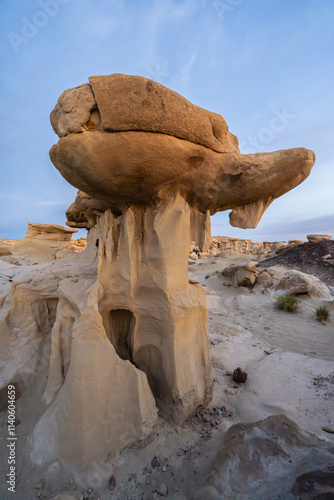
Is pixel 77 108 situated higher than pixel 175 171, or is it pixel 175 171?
pixel 77 108

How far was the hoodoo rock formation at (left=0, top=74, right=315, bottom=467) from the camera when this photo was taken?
170 cm

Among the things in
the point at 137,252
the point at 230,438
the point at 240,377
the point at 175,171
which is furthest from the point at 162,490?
the point at 175,171

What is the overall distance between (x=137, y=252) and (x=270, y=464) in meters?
2.20

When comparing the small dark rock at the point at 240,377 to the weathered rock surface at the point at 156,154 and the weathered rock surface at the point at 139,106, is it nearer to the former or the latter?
the weathered rock surface at the point at 156,154

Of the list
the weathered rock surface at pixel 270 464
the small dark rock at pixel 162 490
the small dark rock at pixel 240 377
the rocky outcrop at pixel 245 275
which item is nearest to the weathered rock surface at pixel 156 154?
the weathered rock surface at pixel 270 464

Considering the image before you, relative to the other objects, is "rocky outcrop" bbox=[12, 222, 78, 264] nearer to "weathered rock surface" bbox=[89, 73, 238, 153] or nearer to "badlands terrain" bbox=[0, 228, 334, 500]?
"badlands terrain" bbox=[0, 228, 334, 500]

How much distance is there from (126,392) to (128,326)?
85 centimetres

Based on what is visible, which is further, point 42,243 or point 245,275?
point 42,243

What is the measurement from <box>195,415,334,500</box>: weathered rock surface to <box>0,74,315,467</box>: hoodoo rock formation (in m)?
0.85

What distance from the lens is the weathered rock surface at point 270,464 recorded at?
122cm

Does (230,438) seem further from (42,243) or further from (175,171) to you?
(42,243)

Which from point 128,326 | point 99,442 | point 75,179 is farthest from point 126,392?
point 75,179

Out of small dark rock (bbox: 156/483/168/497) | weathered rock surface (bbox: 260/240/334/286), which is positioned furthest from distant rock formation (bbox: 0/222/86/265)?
weathered rock surface (bbox: 260/240/334/286)

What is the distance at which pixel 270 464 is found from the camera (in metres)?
1.43
